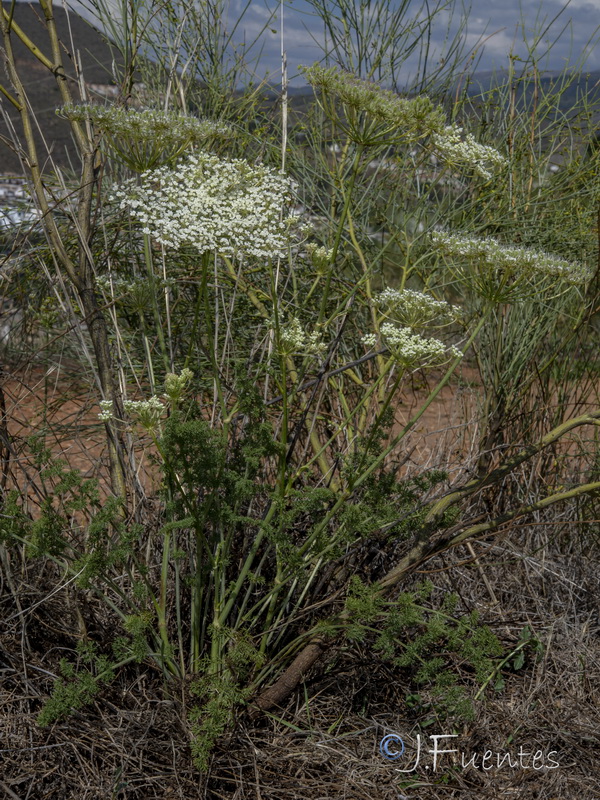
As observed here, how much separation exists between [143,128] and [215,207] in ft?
0.75

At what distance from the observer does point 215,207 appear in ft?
5.50

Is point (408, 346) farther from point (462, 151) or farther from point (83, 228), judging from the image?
point (83, 228)

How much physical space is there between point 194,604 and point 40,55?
5.11 ft

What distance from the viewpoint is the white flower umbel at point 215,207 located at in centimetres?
164

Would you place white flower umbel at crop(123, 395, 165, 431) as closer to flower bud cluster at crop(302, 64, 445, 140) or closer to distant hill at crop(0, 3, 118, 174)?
flower bud cluster at crop(302, 64, 445, 140)

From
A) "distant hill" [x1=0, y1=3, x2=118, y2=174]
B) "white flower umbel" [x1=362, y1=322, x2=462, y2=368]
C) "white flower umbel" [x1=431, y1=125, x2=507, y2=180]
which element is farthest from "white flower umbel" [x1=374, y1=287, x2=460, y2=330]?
"distant hill" [x1=0, y1=3, x2=118, y2=174]

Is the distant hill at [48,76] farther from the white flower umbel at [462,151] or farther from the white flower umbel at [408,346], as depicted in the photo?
the white flower umbel at [408,346]

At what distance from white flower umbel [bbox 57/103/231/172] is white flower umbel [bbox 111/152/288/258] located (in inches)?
2.0

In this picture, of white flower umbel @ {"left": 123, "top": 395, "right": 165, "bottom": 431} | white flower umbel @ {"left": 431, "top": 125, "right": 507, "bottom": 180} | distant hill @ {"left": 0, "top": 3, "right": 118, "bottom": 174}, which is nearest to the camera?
white flower umbel @ {"left": 123, "top": 395, "right": 165, "bottom": 431}

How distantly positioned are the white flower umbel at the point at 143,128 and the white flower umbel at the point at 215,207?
2.0 inches

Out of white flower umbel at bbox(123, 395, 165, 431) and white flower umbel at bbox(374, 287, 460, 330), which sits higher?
white flower umbel at bbox(374, 287, 460, 330)

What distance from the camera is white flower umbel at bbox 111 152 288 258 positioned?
164 cm

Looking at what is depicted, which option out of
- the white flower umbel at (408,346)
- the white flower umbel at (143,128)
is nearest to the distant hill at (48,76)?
the white flower umbel at (143,128)

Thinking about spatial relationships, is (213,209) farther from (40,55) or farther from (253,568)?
(253,568)
